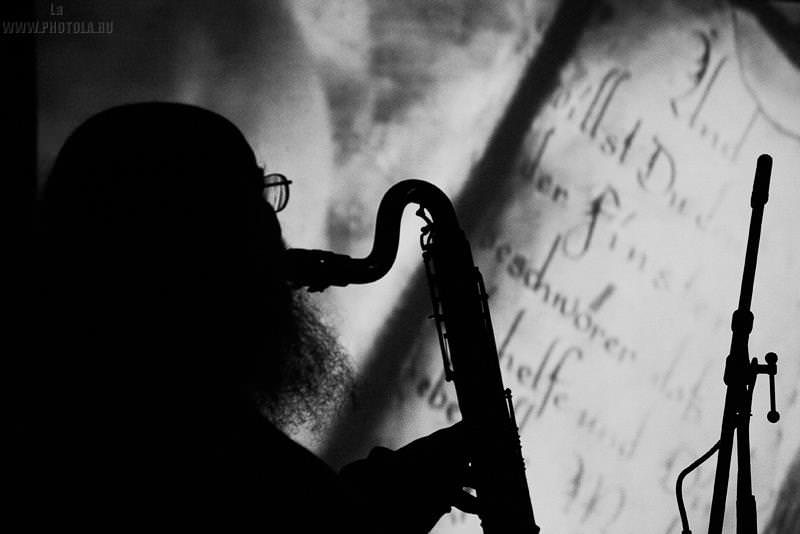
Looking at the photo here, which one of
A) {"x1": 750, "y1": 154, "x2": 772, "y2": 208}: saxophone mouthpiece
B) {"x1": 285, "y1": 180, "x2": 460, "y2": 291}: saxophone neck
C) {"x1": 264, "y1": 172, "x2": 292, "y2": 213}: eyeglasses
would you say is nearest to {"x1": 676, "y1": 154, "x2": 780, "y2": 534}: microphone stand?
{"x1": 750, "y1": 154, "x2": 772, "y2": 208}: saxophone mouthpiece

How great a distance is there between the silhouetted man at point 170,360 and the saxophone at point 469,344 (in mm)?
72

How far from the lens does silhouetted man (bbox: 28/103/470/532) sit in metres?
1.06

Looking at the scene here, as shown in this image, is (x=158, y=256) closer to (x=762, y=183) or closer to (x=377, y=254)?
(x=377, y=254)

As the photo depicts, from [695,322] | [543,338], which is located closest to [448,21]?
[543,338]

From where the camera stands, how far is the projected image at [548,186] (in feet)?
5.62

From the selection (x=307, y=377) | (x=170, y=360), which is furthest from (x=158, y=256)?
(x=307, y=377)

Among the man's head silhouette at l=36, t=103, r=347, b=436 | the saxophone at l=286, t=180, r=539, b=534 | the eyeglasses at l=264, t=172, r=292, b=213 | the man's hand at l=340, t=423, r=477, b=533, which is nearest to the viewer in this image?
the man's head silhouette at l=36, t=103, r=347, b=436

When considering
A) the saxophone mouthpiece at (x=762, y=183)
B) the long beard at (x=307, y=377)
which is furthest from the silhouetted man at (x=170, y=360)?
the saxophone mouthpiece at (x=762, y=183)

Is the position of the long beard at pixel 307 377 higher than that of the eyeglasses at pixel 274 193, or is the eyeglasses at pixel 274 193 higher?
the eyeglasses at pixel 274 193

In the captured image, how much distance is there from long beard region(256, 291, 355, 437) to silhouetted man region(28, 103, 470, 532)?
0.42 feet

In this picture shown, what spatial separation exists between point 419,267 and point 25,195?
824 mm

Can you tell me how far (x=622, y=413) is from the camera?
1.87m

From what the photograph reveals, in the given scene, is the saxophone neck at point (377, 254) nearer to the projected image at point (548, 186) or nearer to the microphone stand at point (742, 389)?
the projected image at point (548, 186)

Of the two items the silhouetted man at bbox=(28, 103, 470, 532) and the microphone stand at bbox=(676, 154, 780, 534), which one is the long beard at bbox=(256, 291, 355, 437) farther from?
the microphone stand at bbox=(676, 154, 780, 534)
